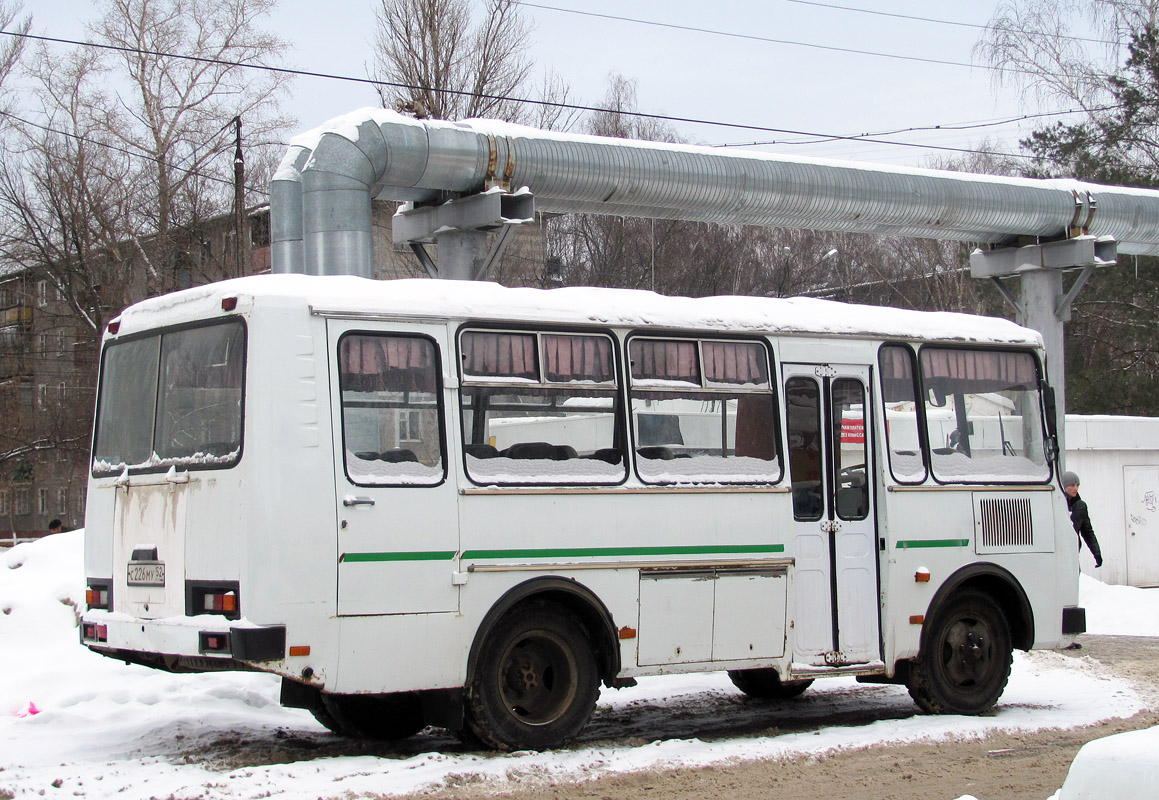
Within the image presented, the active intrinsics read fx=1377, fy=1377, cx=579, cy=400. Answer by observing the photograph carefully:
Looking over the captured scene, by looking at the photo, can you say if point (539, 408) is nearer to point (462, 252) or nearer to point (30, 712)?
point (30, 712)

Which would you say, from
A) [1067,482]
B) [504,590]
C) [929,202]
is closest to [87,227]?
[929,202]

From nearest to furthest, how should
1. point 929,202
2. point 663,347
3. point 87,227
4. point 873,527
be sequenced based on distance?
point 663,347
point 873,527
point 929,202
point 87,227

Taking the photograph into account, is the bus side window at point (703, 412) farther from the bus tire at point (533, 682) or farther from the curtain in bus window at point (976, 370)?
the curtain in bus window at point (976, 370)

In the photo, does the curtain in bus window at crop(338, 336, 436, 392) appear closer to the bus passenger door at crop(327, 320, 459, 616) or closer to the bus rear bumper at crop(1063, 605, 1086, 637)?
the bus passenger door at crop(327, 320, 459, 616)

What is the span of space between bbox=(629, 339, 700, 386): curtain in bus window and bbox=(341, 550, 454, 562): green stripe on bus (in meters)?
1.86

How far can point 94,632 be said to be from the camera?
334 inches

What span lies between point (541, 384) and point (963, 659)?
14.4ft

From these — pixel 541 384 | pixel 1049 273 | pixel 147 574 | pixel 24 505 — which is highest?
pixel 1049 273

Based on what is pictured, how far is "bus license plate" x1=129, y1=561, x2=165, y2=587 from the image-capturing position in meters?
8.03

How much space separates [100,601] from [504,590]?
8.35ft

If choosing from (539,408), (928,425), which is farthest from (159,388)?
(928,425)

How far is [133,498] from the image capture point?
8.44m

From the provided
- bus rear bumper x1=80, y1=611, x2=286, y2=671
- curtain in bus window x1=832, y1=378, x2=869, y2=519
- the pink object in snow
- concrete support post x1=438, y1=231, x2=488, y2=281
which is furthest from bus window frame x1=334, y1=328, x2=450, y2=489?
concrete support post x1=438, y1=231, x2=488, y2=281

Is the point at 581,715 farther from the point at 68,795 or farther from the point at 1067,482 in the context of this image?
the point at 1067,482
